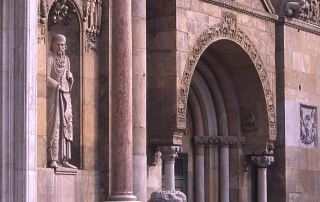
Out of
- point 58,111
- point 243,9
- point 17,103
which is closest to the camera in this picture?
point 17,103

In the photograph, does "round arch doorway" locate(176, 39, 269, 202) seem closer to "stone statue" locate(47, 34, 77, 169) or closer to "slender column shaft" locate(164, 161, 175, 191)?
"slender column shaft" locate(164, 161, 175, 191)

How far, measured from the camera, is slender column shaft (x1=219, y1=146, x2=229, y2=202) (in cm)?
2641

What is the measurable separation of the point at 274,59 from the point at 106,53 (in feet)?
22.2

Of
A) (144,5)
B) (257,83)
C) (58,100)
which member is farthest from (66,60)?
(257,83)

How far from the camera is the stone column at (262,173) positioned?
1046 inches

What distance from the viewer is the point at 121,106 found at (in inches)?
822

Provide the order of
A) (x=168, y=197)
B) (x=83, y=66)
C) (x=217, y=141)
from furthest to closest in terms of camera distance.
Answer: (x=217, y=141) → (x=83, y=66) → (x=168, y=197)

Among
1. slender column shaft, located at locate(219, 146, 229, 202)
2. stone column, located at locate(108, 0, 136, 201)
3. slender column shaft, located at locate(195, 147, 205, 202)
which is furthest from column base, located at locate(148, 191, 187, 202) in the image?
slender column shaft, located at locate(219, 146, 229, 202)

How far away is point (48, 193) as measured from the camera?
1967 centimetres

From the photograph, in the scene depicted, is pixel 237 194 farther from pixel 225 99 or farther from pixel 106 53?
pixel 106 53

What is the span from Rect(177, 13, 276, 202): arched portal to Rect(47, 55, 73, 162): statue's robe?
5861mm

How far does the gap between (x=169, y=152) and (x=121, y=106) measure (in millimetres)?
2652

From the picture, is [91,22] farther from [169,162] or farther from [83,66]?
[169,162]

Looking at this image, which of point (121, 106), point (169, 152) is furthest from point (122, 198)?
point (169, 152)
